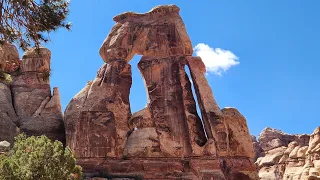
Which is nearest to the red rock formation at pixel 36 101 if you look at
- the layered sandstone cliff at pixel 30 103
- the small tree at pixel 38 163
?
the layered sandstone cliff at pixel 30 103

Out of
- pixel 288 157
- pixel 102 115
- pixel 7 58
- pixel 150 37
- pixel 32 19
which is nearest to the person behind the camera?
pixel 32 19

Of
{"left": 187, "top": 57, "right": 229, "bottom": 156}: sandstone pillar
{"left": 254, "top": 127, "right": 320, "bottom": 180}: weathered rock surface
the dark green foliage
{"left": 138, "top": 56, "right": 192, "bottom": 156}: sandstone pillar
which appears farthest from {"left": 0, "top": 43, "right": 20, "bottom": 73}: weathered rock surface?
{"left": 254, "top": 127, "right": 320, "bottom": 180}: weathered rock surface

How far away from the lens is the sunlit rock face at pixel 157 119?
104ft

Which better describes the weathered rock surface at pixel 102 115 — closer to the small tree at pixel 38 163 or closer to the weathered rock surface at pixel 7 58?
the weathered rock surface at pixel 7 58

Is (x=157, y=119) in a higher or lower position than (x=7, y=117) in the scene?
lower

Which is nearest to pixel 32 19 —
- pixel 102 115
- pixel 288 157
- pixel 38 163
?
pixel 38 163

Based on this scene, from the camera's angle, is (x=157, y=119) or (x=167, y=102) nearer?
(x=157, y=119)

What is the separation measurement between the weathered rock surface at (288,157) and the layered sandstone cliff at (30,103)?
2162 cm

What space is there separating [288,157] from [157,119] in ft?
83.0

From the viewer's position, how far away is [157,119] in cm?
3309

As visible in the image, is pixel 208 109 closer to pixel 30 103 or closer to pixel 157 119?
pixel 157 119

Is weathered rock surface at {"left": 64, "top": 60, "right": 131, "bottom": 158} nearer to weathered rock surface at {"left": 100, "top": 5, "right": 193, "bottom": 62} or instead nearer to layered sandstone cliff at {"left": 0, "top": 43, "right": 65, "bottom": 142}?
weathered rock surface at {"left": 100, "top": 5, "right": 193, "bottom": 62}

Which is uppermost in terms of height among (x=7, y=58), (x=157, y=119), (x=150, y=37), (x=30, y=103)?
(x=150, y=37)

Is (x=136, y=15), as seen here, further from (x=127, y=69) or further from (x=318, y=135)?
(x=318, y=135)
